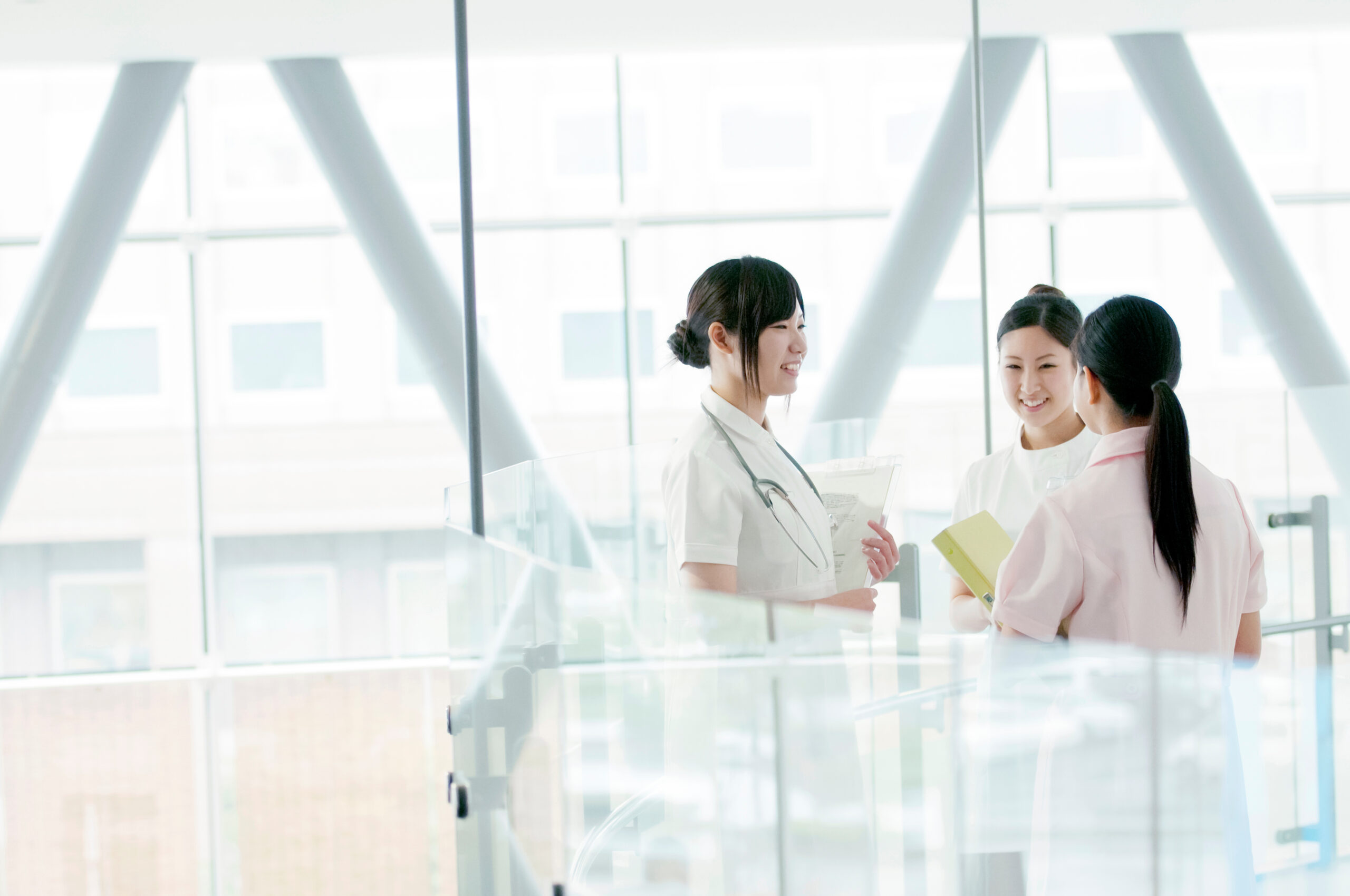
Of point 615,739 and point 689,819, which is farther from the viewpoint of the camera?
point 615,739

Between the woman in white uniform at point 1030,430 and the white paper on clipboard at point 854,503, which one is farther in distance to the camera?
the woman in white uniform at point 1030,430

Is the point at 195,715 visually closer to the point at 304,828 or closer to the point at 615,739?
the point at 304,828

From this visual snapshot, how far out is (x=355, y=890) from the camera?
425cm

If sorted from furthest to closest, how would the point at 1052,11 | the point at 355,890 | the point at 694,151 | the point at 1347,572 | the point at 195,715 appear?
the point at 694,151
the point at 195,715
the point at 1052,11
the point at 355,890
the point at 1347,572

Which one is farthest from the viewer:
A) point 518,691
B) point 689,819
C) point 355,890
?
Answer: point 355,890

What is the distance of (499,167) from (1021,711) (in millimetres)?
6282

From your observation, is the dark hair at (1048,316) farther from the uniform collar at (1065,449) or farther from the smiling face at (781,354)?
the smiling face at (781,354)

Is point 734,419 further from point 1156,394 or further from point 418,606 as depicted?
→ point 418,606

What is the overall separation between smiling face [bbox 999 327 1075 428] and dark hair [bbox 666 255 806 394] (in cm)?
77

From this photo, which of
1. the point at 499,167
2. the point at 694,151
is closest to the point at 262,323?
the point at 499,167

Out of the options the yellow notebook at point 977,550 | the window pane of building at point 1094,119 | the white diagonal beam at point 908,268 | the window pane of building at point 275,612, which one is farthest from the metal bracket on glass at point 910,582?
the window pane of building at point 275,612

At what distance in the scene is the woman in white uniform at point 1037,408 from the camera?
8.06ft

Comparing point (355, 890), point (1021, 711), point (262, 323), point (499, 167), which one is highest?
point (499, 167)

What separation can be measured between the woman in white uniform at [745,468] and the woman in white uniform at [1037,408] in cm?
64
